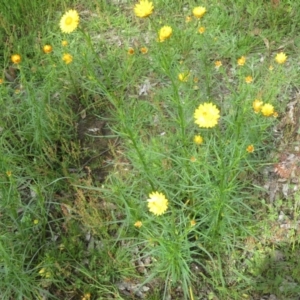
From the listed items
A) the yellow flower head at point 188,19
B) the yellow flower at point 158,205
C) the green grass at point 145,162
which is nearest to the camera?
the yellow flower at point 158,205

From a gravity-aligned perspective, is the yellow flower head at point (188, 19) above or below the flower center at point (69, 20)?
below

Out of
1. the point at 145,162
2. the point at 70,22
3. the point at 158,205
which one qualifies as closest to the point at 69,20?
the point at 70,22

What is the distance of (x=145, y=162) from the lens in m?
2.50

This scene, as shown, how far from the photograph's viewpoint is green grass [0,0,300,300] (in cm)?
246

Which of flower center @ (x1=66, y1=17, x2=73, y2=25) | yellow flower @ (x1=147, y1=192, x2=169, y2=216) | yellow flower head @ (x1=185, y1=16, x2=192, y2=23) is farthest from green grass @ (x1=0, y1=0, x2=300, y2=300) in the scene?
flower center @ (x1=66, y1=17, x2=73, y2=25)

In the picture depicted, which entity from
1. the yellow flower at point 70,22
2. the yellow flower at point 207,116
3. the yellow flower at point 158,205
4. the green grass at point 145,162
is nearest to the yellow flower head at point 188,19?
the green grass at point 145,162

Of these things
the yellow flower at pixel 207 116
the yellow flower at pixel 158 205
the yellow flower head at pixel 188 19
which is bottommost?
the yellow flower at pixel 158 205

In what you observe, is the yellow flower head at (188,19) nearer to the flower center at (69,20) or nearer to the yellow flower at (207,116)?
the flower center at (69,20)

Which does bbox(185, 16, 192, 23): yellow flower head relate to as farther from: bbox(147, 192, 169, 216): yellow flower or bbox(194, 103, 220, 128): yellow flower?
bbox(147, 192, 169, 216): yellow flower

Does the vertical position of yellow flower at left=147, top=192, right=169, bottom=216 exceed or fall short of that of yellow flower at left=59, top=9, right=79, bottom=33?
it falls short

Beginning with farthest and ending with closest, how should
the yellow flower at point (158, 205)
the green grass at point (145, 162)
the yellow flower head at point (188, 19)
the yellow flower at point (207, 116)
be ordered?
1. the yellow flower head at point (188, 19)
2. the green grass at point (145, 162)
3. the yellow flower at point (158, 205)
4. the yellow flower at point (207, 116)

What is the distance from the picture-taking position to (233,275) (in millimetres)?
2484

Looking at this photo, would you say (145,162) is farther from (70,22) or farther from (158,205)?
(70,22)

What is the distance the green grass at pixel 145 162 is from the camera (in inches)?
96.9
